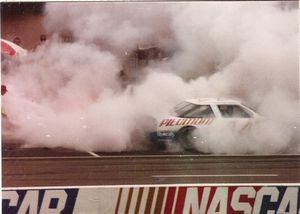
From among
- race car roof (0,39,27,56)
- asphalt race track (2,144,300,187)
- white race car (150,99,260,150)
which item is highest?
race car roof (0,39,27,56)

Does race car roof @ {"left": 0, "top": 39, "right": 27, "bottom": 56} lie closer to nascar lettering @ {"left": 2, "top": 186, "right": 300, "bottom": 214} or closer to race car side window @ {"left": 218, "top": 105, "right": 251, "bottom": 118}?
nascar lettering @ {"left": 2, "top": 186, "right": 300, "bottom": 214}

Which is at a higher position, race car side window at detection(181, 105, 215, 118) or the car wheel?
race car side window at detection(181, 105, 215, 118)

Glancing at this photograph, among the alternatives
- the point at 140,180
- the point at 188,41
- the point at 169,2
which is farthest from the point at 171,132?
the point at 169,2

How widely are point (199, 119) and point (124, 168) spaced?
1006mm

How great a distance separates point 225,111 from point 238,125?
0.22 metres

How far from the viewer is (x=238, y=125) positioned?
4781 mm

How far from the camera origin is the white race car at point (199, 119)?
4746 millimetres

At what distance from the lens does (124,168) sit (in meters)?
4.79

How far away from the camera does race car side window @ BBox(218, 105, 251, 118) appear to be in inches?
187

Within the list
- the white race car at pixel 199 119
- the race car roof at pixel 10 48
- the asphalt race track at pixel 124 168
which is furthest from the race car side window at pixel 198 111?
the race car roof at pixel 10 48

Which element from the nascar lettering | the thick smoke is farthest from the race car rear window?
the nascar lettering

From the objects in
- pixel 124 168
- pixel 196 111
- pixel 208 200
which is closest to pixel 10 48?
pixel 124 168

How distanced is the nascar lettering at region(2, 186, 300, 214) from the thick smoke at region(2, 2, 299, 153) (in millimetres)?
572

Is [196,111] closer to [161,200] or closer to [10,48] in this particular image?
[161,200]
